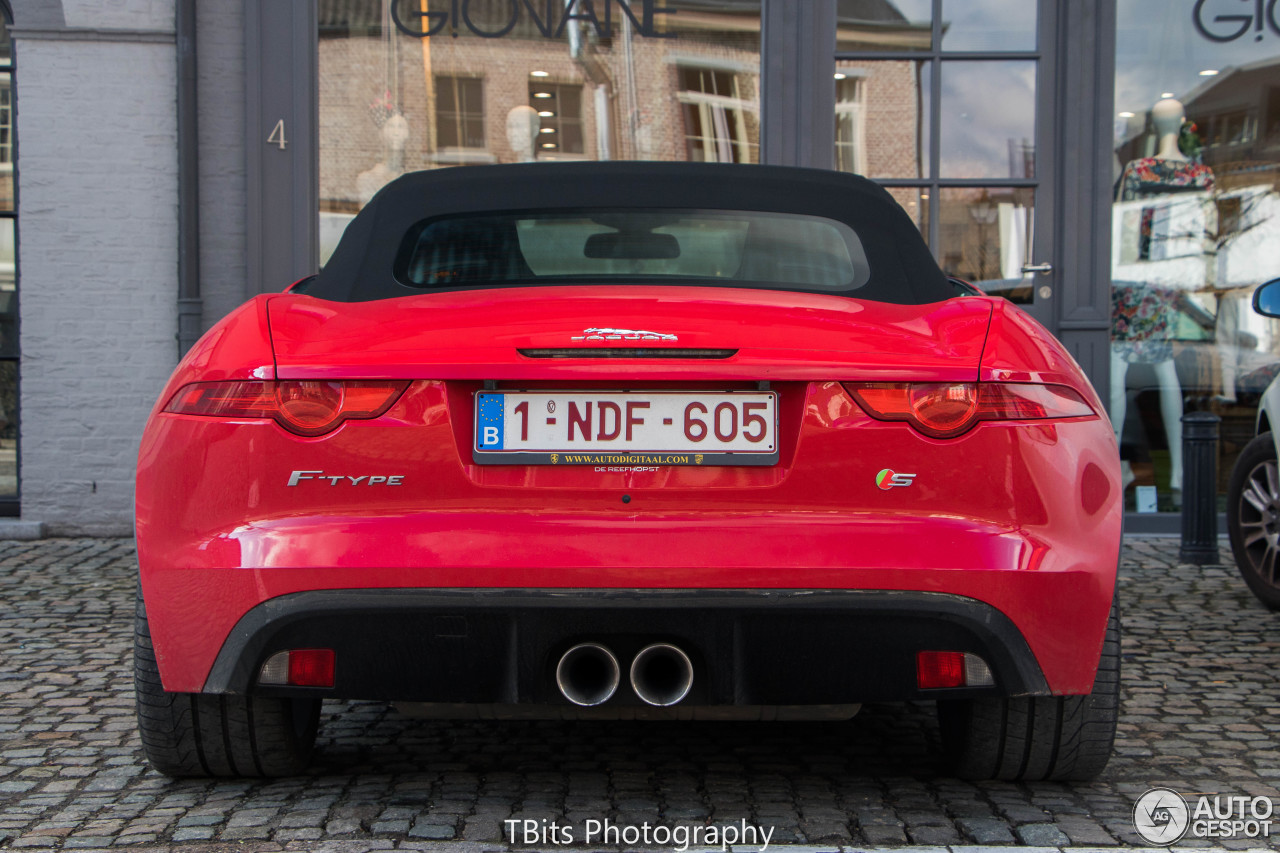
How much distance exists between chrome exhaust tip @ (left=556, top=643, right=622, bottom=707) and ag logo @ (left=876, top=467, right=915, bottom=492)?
0.59 metres

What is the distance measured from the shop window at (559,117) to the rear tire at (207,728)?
5869mm

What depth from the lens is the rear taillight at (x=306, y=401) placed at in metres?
2.49

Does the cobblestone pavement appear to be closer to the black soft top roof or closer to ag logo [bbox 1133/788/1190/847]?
ag logo [bbox 1133/788/1190/847]

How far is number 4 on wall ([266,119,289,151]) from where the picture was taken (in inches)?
319

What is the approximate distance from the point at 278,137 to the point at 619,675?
6.37 m

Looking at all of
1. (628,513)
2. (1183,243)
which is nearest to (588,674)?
(628,513)

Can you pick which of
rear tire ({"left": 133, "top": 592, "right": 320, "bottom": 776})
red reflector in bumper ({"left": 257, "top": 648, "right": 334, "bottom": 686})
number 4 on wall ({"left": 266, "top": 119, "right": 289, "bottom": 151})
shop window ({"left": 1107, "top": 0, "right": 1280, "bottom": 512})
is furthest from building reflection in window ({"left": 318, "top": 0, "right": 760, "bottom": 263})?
red reflector in bumper ({"left": 257, "top": 648, "right": 334, "bottom": 686})

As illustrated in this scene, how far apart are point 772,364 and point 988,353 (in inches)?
16.8

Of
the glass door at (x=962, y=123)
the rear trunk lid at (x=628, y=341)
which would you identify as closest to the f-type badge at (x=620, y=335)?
the rear trunk lid at (x=628, y=341)

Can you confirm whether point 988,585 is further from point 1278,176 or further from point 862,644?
point 1278,176

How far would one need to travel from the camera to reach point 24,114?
7957 mm

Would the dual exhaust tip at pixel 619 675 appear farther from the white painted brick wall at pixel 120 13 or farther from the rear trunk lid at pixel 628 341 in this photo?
the white painted brick wall at pixel 120 13

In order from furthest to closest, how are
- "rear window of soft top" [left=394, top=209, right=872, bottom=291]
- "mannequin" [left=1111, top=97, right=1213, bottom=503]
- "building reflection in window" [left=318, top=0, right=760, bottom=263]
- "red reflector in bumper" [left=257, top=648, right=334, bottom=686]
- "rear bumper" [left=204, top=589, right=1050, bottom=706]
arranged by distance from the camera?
"building reflection in window" [left=318, top=0, right=760, bottom=263] → "mannequin" [left=1111, top=97, right=1213, bottom=503] → "rear window of soft top" [left=394, top=209, right=872, bottom=291] → "red reflector in bumper" [left=257, top=648, right=334, bottom=686] → "rear bumper" [left=204, top=589, right=1050, bottom=706]

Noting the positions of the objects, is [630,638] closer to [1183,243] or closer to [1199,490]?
[1199,490]
